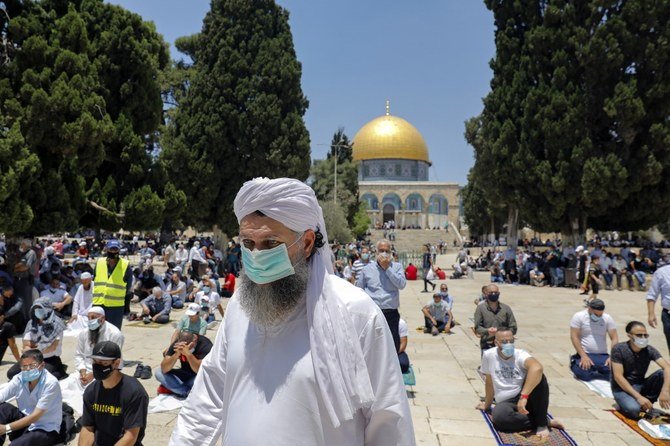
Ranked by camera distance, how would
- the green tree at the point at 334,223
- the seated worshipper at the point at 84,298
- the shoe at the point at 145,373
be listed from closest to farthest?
the shoe at the point at 145,373
the seated worshipper at the point at 84,298
the green tree at the point at 334,223

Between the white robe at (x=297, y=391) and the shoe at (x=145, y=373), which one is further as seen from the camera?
the shoe at (x=145, y=373)

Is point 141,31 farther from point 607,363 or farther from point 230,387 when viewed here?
point 230,387

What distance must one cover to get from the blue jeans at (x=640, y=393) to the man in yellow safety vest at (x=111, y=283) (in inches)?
219

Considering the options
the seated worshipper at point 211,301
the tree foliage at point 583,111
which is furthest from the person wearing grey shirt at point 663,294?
the tree foliage at point 583,111

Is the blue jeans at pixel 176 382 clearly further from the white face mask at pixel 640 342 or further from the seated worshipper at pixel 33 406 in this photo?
the white face mask at pixel 640 342

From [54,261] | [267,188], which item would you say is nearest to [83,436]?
[267,188]

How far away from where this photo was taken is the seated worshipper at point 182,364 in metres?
4.92

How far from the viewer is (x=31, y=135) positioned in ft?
31.7

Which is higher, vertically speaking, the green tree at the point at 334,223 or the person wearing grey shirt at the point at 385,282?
the green tree at the point at 334,223

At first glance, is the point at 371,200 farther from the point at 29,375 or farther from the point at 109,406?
the point at 109,406

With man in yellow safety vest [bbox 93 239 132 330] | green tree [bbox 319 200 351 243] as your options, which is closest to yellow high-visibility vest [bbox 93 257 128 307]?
man in yellow safety vest [bbox 93 239 132 330]

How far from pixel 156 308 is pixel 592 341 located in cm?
757

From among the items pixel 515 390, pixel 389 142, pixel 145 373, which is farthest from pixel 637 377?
pixel 389 142

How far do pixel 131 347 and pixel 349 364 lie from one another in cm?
703
